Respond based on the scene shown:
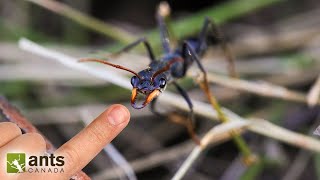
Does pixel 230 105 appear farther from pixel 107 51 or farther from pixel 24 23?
pixel 24 23

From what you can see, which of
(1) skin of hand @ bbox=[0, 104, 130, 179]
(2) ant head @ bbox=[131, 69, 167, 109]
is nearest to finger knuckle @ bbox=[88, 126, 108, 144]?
(1) skin of hand @ bbox=[0, 104, 130, 179]

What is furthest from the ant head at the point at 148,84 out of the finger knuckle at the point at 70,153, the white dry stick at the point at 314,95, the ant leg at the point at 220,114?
the white dry stick at the point at 314,95

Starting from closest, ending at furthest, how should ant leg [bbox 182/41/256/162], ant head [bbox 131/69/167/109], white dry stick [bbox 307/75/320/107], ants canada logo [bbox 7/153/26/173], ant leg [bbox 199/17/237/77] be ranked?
ants canada logo [bbox 7/153/26/173]
ant head [bbox 131/69/167/109]
ant leg [bbox 182/41/256/162]
white dry stick [bbox 307/75/320/107]
ant leg [bbox 199/17/237/77]

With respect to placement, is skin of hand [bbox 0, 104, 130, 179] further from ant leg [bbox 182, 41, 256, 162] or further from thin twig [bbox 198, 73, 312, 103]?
thin twig [bbox 198, 73, 312, 103]

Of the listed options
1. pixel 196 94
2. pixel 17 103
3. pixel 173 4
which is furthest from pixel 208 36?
pixel 17 103

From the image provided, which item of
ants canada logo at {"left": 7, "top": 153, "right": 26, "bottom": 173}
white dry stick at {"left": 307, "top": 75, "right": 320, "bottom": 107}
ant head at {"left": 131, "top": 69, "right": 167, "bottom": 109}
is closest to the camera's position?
ants canada logo at {"left": 7, "top": 153, "right": 26, "bottom": 173}

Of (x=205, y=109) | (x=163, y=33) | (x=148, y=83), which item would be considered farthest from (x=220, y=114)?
(x=163, y=33)
